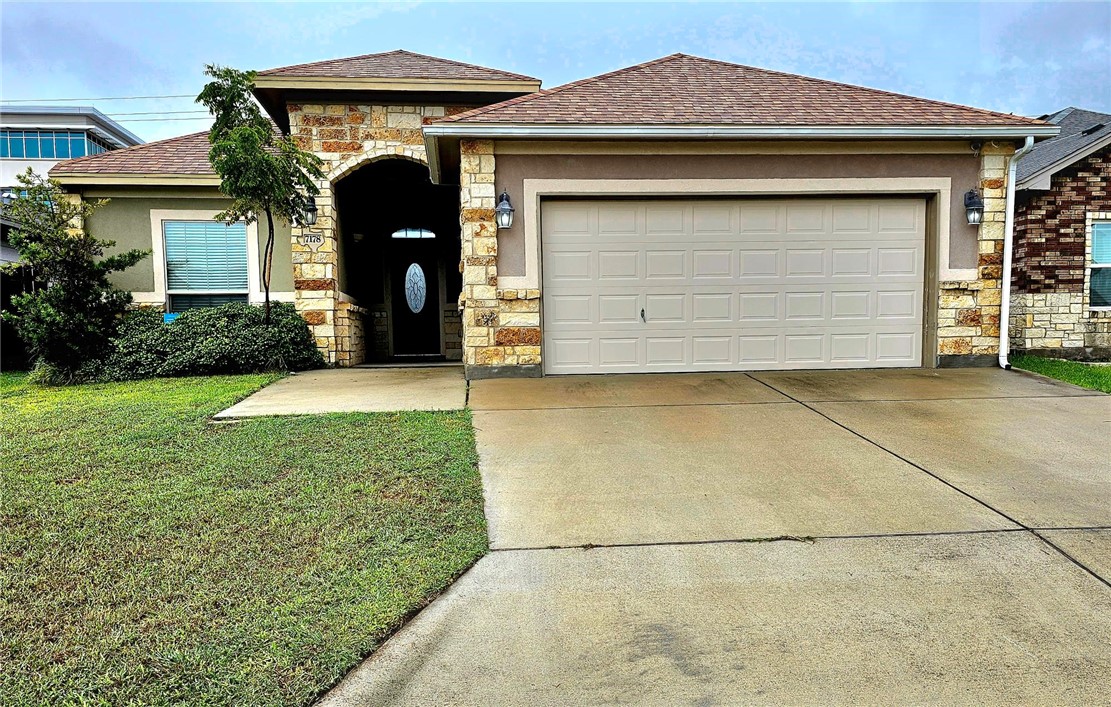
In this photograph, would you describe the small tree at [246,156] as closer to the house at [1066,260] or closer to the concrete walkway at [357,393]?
the concrete walkway at [357,393]

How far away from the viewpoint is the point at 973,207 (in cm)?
802

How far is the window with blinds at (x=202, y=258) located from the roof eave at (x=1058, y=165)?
12023 millimetres

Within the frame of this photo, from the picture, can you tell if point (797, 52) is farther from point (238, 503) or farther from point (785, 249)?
point (238, 503)

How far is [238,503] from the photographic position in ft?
11.7

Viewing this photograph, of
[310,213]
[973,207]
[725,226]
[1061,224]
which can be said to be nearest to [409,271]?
[310,213]

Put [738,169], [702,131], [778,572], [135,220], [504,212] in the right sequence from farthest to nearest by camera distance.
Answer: [135,220]
[738,169]
[504,212]
[702,131]
[778,572]

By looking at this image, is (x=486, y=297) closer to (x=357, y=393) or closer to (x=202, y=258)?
(x=357, y=393)

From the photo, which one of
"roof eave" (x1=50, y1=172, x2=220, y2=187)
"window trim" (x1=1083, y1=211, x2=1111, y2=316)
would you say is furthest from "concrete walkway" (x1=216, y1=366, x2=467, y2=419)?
"window trim" (x1=1083, y1=211, x2=1111, y2=316)

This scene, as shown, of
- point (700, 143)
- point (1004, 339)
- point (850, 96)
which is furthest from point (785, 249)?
point (1004, 339)

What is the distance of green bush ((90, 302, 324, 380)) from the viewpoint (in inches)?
354

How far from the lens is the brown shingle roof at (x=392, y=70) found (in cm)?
978

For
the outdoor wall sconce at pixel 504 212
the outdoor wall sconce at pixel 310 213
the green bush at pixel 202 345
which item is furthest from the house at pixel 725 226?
the green bush at pixel 202 345

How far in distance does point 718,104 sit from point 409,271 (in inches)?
294

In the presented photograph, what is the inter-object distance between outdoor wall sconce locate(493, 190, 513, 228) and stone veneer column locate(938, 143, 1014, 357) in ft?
17.3
